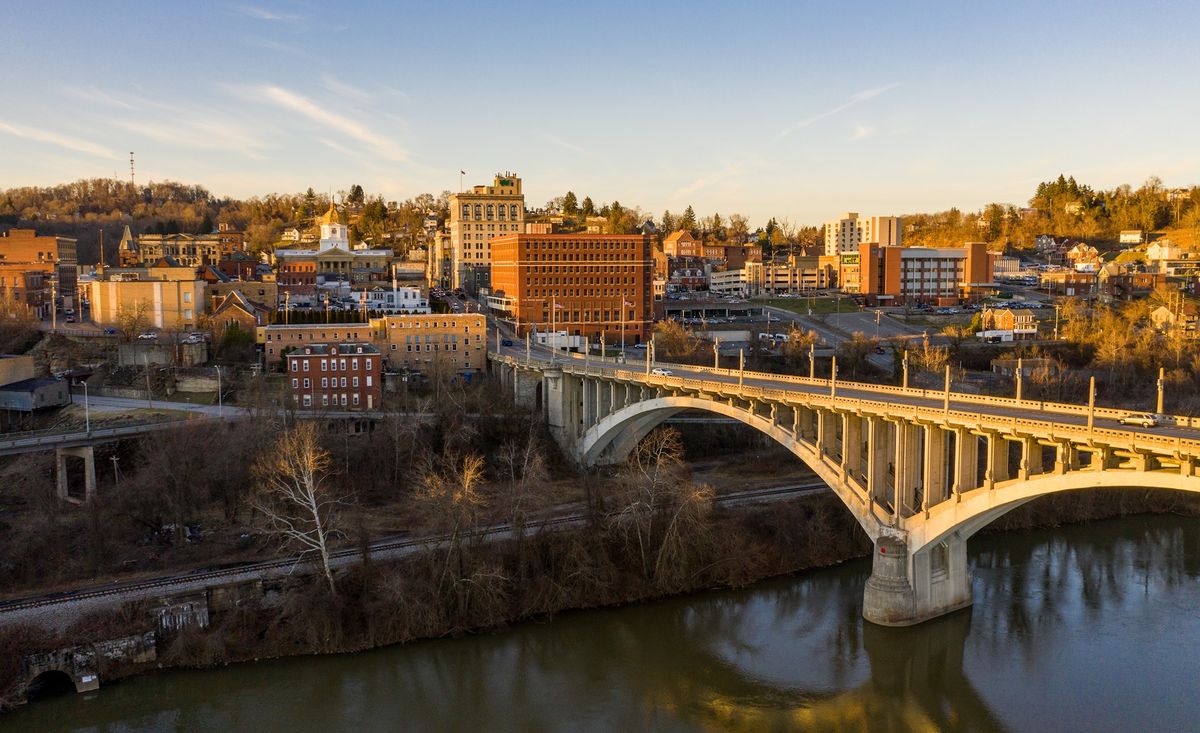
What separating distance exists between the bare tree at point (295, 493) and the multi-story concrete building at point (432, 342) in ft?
51.8

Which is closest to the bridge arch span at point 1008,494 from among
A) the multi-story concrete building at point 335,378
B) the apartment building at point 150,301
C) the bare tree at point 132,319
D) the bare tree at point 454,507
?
the bare tree at point 454,507

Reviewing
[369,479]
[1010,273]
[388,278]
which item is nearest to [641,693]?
[369,479]

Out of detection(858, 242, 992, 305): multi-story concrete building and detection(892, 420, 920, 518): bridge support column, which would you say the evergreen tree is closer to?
detection(858, 242, 992, 305): multi-story concrete building

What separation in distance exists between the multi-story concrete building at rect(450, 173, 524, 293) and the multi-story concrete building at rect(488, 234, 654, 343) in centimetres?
2124

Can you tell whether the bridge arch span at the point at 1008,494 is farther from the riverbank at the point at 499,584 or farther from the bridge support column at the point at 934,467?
the riverbank at the point at 499,584

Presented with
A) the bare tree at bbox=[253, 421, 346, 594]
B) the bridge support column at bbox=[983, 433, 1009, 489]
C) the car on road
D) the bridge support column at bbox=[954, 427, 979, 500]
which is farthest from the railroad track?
the car on road

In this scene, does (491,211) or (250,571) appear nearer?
(250,571)

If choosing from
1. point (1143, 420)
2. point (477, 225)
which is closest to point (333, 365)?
point (1143, 420)

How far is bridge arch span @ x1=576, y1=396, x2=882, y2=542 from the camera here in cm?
2791

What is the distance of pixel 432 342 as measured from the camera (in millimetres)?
52969

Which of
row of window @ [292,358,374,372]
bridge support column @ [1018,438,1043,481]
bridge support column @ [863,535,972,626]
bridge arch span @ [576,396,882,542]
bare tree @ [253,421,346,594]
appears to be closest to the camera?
bridge support column @ [1018,438,1043,481]

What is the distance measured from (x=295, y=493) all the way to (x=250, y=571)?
4878 mm

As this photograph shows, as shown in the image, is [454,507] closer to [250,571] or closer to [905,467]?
[250,571]

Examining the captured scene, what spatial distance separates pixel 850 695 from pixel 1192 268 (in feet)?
285
